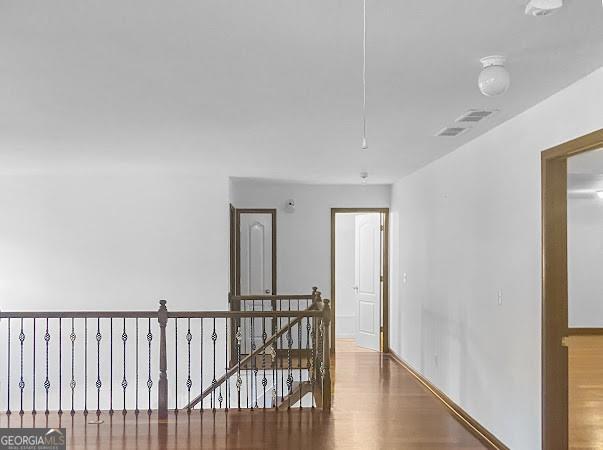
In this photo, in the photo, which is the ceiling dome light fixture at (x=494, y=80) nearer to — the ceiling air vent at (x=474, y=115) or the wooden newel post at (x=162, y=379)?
the ceiling air vent at (x=474, y=115)

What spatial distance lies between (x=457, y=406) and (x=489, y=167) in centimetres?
232

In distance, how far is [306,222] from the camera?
31.6 ft

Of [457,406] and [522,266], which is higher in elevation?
[522,266]

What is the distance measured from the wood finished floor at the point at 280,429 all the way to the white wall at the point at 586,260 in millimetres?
3666

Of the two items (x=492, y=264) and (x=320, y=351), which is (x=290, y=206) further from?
(x=492, y=264)

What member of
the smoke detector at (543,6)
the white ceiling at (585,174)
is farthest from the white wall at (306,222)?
the smoke detector at (543,6)

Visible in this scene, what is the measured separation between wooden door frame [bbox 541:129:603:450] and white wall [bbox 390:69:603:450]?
0.12 metres

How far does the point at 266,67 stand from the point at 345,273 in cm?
800

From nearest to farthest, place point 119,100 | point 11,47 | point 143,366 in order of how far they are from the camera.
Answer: point 11,47
point 119,100
point 143,366

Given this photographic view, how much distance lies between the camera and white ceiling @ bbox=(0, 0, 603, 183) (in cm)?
260

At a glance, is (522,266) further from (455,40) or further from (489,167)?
(455,40)

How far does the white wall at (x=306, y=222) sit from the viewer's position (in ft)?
31.4

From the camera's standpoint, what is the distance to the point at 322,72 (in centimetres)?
347

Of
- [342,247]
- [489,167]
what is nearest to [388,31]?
[489,167]
